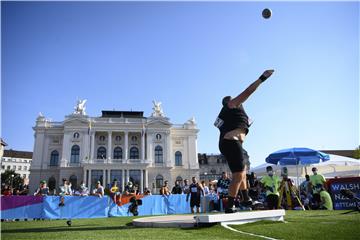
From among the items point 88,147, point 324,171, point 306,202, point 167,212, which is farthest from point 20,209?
point 88,147

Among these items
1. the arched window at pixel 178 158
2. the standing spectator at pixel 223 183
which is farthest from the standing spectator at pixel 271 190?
the arched window at pixel 178 158

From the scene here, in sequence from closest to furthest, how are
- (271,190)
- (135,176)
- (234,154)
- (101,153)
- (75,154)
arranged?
(234,154) < (271,190) < (135,176) < (75,154) < (101,153)

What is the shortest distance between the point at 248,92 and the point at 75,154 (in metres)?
53.8

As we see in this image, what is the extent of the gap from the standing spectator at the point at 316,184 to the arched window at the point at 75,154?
160 feet

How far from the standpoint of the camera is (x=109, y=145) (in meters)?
56.6

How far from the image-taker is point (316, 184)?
11.5 meters

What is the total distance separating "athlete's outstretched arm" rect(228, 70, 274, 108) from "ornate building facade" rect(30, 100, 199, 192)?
163 feet

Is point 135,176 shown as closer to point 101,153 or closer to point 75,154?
point 101,153

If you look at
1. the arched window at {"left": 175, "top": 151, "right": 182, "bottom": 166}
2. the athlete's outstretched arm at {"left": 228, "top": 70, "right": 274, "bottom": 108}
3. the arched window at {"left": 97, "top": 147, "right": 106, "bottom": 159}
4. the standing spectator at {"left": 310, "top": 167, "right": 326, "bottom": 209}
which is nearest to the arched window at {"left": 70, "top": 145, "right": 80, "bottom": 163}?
the arched window at {"left": 97, "top": 147, "right": 106, "bottom": 159}

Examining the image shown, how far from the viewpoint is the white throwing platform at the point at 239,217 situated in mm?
4699

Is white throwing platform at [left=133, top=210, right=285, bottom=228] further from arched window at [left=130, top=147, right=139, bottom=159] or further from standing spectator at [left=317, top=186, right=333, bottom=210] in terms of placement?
arched window at [left=130, top=147, right=139, bottom=159]

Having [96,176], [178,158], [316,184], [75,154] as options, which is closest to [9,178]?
[75,154]

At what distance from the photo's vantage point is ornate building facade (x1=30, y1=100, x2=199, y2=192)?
53.5 metres

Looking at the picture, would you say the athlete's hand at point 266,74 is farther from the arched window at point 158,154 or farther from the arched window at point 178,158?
the arched window at point 178,158
